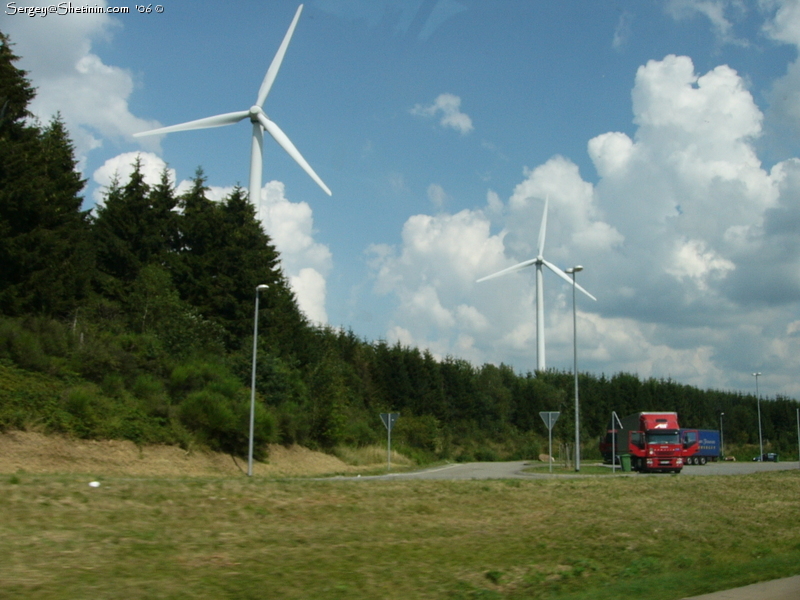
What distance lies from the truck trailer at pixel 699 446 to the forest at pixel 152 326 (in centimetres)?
1114

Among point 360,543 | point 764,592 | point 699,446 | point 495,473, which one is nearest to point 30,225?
point 495,473

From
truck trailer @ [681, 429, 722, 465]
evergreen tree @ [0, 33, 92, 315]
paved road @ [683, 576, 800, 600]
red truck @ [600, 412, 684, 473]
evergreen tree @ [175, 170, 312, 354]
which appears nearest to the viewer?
paved road @ [683, 576, 800, 600]

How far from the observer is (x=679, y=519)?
51.6ft

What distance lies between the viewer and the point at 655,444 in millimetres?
42406

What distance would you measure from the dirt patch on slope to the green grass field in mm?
10717

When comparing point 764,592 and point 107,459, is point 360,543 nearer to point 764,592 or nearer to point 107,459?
point 764,592

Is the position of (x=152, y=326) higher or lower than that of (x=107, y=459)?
higher

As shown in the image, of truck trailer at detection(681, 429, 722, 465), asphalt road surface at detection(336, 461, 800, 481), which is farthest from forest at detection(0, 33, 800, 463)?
truck trailer at detection(681, 429, 722, 465)

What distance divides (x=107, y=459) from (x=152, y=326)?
51.0ft

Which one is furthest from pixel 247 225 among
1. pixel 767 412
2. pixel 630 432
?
pixel 767 412

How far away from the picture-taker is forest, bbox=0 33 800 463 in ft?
105

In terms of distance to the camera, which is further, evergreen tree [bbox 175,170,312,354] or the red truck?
evergreen tree [bbox 175,170,312,354]

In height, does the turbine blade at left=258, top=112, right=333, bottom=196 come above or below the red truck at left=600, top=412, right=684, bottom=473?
above

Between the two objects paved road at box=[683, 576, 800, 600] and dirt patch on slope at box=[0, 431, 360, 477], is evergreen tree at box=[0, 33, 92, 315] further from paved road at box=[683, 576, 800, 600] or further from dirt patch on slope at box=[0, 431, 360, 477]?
paved road at box=[683, 576, 800, 600]
